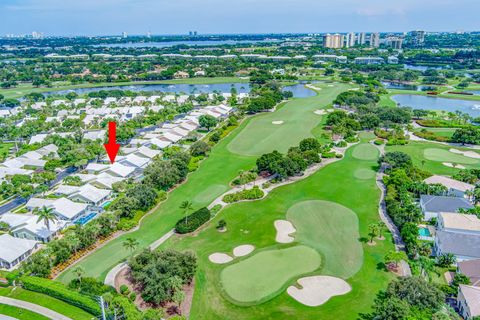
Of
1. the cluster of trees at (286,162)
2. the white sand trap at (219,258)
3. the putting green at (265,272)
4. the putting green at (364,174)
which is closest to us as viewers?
the putting green at (265,272)

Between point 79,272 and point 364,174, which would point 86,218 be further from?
point 364,174

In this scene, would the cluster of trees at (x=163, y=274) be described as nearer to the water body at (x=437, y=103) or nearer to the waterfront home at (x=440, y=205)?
the waterfront home at (x=440, y=205)

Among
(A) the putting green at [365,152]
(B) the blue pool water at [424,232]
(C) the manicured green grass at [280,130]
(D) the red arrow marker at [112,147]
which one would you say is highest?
(D) the red arrow marker at [112,147]

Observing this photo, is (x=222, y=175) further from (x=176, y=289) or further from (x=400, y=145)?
(x=400, y=145)

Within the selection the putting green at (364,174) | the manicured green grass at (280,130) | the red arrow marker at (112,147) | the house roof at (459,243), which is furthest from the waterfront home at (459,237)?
the red arrow marker at (112,147)

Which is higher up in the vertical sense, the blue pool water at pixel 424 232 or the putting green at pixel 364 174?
the blue pool water at pixel 424 232

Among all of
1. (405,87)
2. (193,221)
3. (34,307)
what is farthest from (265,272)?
(405,87)

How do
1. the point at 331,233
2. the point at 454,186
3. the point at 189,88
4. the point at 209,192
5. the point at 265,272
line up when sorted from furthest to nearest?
the point at 189,88, the point at 209,192, the point at 454,186, the point at 331,233, the point at 265,272

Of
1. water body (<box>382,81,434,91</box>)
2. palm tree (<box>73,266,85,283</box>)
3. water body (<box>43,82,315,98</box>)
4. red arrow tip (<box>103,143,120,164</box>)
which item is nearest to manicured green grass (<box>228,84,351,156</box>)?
red arrow tip (<box>103,143,120,164</box>)

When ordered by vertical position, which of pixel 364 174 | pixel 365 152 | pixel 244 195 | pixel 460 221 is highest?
pixel 460 221
